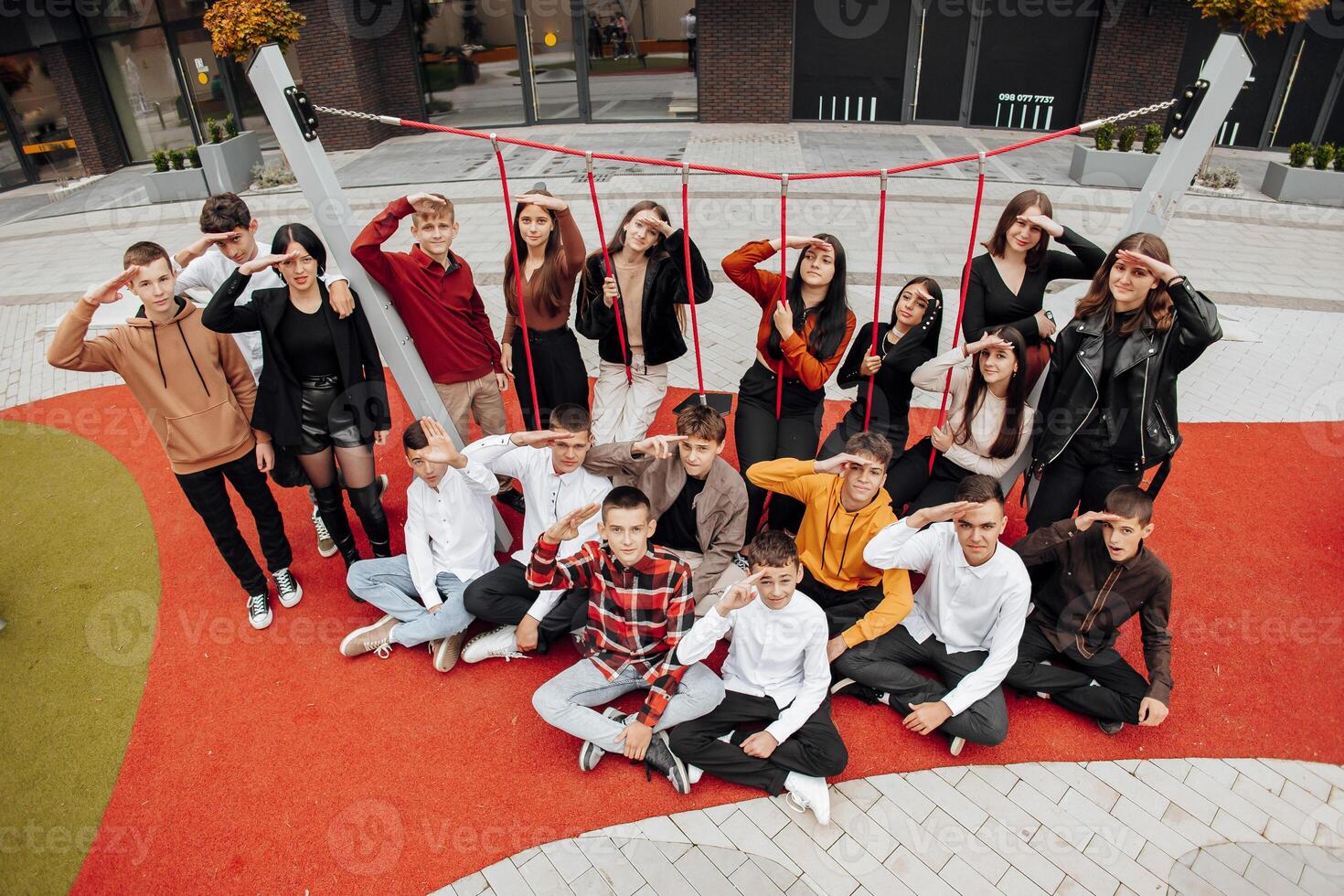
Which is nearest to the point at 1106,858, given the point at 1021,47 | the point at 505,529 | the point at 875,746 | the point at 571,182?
the point at 875,746

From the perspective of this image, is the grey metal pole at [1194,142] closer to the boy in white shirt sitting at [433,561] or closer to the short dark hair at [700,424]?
the short dark hair at [700,424]

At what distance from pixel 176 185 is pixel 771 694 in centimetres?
1420

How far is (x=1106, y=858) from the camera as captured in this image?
3396mm

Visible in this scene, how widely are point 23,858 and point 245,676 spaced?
44.8 inches

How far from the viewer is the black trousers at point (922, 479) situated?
4.71 metres

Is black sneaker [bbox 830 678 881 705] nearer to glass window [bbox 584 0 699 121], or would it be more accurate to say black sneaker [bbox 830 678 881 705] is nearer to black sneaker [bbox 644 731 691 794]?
black sneaker [bbox 644 731 691 794]

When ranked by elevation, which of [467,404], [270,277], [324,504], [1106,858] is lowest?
[1106,858]

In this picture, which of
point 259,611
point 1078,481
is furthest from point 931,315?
point 259,611

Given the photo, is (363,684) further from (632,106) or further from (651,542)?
(632,106)

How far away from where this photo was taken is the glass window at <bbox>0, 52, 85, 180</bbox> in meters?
16.3

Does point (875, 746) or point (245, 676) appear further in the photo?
point (245, 676)

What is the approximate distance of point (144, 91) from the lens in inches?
661

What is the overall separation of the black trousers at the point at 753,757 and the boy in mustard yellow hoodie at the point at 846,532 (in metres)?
0.47

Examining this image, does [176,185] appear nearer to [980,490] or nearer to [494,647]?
[494,647]
